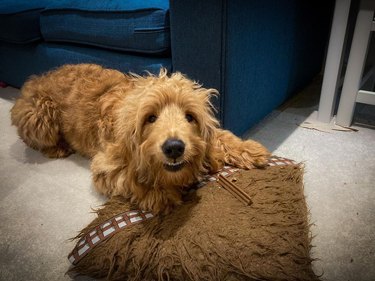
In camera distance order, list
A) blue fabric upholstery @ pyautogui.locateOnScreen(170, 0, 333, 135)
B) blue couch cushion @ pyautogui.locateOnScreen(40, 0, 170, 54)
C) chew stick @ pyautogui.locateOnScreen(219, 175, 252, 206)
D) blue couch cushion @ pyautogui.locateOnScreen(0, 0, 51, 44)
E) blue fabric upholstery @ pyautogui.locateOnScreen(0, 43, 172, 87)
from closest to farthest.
Result: chew stick @ pyautogui.locateOnScreen(219, 175, 252, 206) → blue fabric upholstery @ pyautogui.locateOnScreen(170, 0, 333, 135) → blue couch cushion @ pyautogui.locateOnScreen(40, 0, 170, 54) → blue fabric upholstery @ pyautogui.locateOnScreen(0, 43, 172, 87) → blue couch cushion @ pyautogui.locateOnScreen(0, 0, 51, 44)

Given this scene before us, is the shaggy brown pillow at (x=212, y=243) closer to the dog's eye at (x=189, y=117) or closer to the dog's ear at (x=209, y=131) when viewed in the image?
the dog's ear at (x=209, y=131)

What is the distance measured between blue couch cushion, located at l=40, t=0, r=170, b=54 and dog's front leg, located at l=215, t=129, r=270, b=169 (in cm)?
61

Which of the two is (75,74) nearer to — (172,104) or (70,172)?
(70,172)

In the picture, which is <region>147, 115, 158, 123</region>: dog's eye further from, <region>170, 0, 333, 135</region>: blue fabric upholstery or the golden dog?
<region>170, 0, 333, 135</region>: blue fabric upholstery

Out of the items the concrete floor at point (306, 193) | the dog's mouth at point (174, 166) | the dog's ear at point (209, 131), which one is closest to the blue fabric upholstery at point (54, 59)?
the dog's ear at point (209, 131)

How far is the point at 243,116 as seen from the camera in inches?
72.4

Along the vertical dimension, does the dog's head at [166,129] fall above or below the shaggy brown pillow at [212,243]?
above

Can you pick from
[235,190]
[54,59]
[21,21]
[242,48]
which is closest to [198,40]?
[242,48]

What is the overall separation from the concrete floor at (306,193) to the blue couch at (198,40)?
1.23 ft

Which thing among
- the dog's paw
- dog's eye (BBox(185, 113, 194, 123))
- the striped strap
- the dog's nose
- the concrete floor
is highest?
dog's eye (BBox(185, 113, 194, 123))

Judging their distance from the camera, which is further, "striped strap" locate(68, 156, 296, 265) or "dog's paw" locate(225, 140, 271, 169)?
"dog's paw" locate(225, 140, 271, 169)

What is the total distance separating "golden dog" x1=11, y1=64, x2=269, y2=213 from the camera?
3.96 feet

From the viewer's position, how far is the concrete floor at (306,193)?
1236 mm

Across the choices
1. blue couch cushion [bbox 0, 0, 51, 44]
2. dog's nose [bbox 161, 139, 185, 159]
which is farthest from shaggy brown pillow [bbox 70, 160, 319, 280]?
blue couch cushion [bbox 0, 0, 51, 44]
